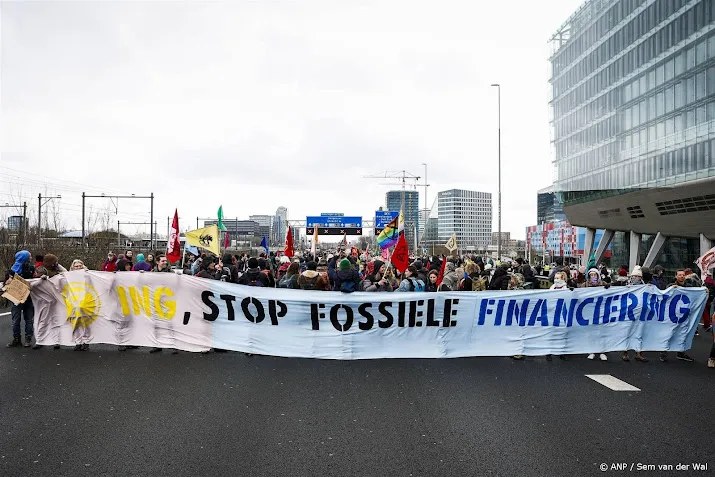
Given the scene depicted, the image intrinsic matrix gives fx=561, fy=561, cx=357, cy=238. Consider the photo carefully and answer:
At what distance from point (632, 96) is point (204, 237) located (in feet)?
163

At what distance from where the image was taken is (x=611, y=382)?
8102mm

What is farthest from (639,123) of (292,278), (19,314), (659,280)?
(19,314)

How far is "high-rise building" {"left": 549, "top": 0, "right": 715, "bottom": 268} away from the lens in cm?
4303

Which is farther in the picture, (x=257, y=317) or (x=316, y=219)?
(x=316, y=219)

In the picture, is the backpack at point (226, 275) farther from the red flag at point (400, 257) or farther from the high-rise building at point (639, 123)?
the high-rise building at point (639, 123)

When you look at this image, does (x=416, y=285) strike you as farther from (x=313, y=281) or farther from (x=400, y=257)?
(x=313, y=281)

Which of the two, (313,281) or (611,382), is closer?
(611,382)

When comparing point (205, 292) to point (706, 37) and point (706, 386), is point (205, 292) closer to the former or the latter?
point (706, 386)

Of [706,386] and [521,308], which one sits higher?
[521,308]

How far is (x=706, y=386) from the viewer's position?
311 inches

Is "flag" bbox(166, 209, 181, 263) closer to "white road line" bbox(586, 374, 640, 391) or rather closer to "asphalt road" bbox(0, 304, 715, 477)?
"asphalt road" bbox(0, 304, 715, 477)

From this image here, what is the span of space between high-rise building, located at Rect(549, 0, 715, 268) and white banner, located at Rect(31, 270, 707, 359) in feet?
125

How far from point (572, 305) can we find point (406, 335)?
3.02 metres

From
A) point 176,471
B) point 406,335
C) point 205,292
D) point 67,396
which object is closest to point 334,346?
point 406,335
